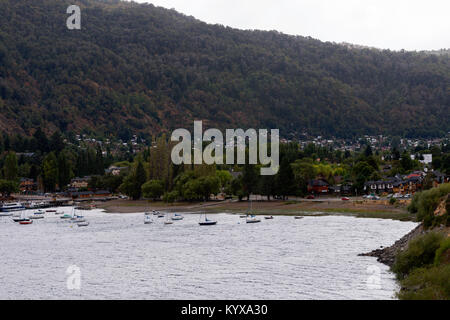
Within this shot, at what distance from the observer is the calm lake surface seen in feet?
175

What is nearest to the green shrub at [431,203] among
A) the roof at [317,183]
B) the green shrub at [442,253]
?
the green shrub at [442,253]

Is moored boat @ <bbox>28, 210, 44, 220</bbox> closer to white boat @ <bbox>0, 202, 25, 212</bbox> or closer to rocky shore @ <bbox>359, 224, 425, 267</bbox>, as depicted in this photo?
white boat @ <bbox>0, 202, 25, 212</bbox>

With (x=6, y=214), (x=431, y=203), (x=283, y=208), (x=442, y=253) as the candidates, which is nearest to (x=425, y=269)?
(x=442, y=253)

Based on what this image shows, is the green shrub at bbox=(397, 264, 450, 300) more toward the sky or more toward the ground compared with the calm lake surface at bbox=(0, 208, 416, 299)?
more toward the sky

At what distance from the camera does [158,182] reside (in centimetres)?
15925

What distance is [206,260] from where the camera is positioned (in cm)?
6919

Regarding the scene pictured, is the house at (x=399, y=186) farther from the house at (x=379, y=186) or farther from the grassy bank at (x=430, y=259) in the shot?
the grassy bank at (x=430, y=259)

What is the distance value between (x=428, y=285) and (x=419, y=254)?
28.8 ft

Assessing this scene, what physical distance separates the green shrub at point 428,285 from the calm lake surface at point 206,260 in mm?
1986

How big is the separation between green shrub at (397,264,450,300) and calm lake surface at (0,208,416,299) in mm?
1986

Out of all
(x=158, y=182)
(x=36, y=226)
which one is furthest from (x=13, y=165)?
(x=36, y=226)

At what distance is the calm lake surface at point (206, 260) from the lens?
2100 inches

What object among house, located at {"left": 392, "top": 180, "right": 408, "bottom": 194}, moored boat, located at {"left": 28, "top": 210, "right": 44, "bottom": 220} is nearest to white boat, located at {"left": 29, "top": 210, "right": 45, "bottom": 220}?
moored boat, located at {"left": 28, "top": 210, "right": 44, "bottom": 220}
